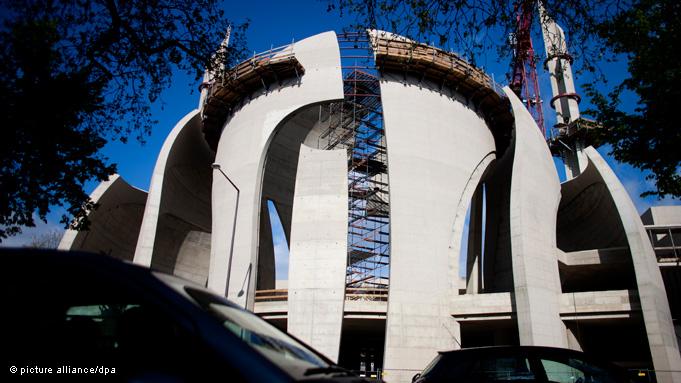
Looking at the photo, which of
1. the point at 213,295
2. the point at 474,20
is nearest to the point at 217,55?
the point at 474,20

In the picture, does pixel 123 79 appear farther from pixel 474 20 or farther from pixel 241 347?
pixel 241 347

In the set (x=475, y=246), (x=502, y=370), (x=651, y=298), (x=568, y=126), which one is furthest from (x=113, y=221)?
(x=568, y=126)

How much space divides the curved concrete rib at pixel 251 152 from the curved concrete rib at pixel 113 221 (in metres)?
6.56

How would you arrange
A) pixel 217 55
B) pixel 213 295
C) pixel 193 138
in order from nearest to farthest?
1. pixel 213 295
2. pixel 217 55
3. pixel 193 138

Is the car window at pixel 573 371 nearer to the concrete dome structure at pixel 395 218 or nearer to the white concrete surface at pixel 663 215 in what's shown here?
the concrete dome structure at pixel 395 218

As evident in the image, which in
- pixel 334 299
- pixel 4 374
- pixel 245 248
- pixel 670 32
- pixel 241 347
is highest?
pixel 670 32

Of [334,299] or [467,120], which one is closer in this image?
[334,299]

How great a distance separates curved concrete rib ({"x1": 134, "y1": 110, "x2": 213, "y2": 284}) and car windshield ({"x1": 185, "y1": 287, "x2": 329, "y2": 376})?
69.0 ft

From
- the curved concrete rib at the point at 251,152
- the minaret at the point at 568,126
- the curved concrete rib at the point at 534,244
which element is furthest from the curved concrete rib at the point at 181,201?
the minaret at the point at 568,126

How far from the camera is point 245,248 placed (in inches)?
787

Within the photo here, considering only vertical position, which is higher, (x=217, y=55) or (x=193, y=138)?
(x=193, y=138)

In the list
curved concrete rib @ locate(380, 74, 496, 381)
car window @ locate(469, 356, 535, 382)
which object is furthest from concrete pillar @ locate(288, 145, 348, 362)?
car window @ locate(469, 356, 535, 382)

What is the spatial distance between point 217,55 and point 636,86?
33.5 ft

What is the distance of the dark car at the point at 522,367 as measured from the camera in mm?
5043
